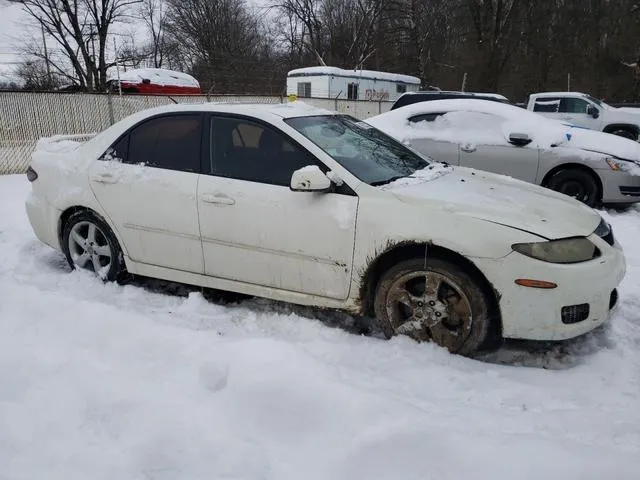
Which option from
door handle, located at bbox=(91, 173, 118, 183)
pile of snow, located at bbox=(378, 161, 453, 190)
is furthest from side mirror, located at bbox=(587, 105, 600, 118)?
door handle, located at bbox=(91, 173, 118, 183)

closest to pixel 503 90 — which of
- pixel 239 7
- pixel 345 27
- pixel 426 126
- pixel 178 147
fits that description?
pixel 345 27

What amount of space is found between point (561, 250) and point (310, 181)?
4.88 feet

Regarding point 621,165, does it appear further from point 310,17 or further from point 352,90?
point 310,17

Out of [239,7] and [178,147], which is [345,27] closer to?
[239,7]

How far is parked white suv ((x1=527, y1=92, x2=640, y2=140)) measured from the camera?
50.4 ft

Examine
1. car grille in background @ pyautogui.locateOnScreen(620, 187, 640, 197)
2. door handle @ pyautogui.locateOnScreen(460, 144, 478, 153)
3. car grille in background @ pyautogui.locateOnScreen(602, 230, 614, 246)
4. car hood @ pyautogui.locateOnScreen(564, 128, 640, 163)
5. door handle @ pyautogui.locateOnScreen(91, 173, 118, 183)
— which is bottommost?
car grille in background @ pyautogui.locateOnScreen(620, 187, 640, 197)

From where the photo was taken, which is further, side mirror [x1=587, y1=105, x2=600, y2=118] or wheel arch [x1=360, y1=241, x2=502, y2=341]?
side mirror [x1=587, y1=105, x2=600, y2=118]

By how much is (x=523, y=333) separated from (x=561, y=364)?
1.27ft

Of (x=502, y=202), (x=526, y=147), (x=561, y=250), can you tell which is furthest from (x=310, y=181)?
(x=526, y=147)

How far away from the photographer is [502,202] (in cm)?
311

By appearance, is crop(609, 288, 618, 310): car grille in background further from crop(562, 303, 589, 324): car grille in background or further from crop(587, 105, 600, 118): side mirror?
crop(587, 105, 600, 118): side mirror

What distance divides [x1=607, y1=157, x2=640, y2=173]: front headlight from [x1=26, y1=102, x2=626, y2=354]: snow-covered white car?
3832 millimetres

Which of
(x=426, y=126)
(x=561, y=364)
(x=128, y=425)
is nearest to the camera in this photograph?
(x=128, y=425)

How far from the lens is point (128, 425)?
2385mm
